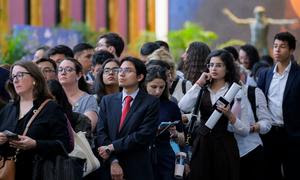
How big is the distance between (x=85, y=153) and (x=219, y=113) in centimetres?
196

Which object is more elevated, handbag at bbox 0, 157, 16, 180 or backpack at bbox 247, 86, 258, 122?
backpack at bbox 247, 86, 258, 122

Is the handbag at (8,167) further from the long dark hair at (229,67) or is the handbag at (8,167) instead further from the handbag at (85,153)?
the long dark hair at (229,67)

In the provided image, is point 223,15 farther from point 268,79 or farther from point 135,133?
point 135,133

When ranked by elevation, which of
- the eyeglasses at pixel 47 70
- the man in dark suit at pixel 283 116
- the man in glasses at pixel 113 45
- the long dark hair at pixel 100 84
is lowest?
the man in dark suit at pixel 283 116

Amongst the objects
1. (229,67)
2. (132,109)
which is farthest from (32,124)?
(229,67)

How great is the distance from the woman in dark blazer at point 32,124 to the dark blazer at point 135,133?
1021 millimetres

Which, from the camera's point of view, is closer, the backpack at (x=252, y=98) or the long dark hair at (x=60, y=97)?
the long dark hair at (x=60, y=97)

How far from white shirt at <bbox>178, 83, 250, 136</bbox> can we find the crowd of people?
1cm

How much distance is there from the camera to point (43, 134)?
27.1 feet

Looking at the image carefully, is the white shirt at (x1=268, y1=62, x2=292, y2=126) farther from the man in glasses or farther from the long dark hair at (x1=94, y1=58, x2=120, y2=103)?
the long dark hair at (x1=94, y1=58, x2=120, y2=103)

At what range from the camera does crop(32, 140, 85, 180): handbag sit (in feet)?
26.9

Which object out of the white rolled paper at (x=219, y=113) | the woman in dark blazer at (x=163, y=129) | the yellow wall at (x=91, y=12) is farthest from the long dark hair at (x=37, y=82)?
the yellow wall at (x=91, y=12)

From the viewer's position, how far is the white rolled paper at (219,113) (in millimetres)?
10219

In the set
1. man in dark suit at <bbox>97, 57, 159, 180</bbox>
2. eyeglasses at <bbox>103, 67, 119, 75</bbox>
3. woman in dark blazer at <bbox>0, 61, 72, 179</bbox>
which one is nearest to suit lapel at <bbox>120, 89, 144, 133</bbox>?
man in dark suit at <bbox>97, 57, 159, 180</bbox>
